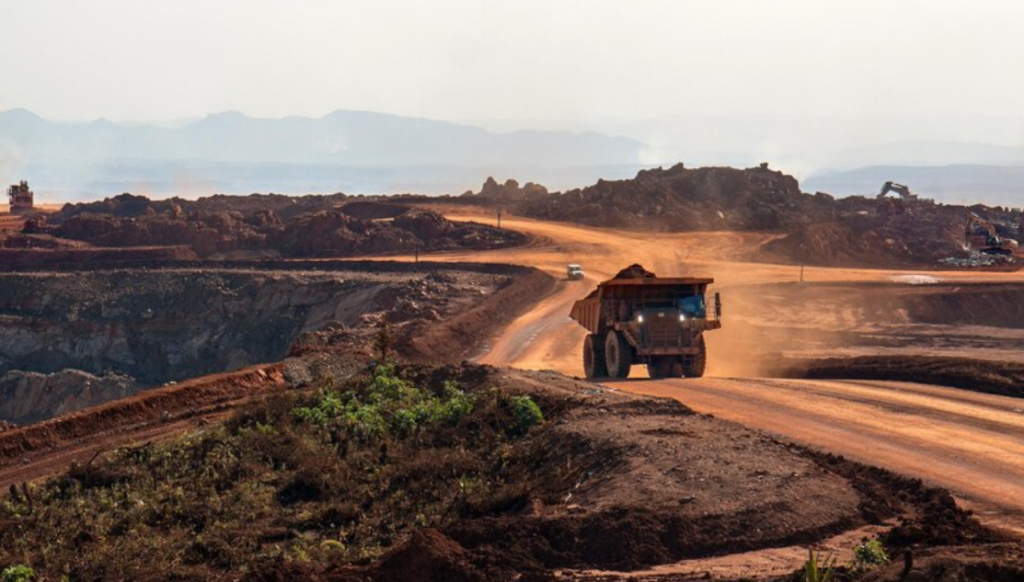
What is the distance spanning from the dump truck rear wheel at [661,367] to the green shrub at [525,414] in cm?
933

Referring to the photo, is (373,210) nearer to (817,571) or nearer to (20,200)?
(20,200)

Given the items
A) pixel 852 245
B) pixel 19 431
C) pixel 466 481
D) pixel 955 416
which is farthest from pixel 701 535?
pixel 852 245

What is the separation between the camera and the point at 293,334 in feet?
178

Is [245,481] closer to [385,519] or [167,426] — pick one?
[385,519]

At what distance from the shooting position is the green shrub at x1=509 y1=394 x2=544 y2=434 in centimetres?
2081

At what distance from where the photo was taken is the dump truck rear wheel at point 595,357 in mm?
31234

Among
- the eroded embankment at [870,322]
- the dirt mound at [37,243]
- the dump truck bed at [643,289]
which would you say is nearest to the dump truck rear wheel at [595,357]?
the dump truck bed at [643,289]

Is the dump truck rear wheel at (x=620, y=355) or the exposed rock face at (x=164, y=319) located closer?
the dump truck rear wheel at (x=620, y=355)

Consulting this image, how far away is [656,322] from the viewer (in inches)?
1176

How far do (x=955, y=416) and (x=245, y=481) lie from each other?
13.4m

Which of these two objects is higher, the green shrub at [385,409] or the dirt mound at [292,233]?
the dirt mound at [292,233]

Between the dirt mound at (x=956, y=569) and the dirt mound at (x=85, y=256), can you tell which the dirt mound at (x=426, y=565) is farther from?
the dirt mound at (x=85, y=256)

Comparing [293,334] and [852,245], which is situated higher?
[852,245]

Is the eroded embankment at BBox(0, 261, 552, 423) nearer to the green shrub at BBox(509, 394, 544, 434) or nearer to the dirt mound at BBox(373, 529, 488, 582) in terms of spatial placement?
the green shrub at BBox(509, 394, 544, 434)
